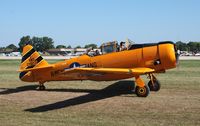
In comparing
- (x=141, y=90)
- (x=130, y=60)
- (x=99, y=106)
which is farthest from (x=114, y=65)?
(x=99, y=106)

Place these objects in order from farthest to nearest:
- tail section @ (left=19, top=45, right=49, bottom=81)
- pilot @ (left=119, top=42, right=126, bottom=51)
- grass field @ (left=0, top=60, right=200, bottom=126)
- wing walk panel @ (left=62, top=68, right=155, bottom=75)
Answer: tail section @ (left=19, top=45, right=49, bottom=81), pilot @ (left=119, top=42, right=126, bottom=51), wing walk panel @ (left=62, top=68, right=155, bottom=75), grass field @ (left=0, top=60, right=200, bottom=126)

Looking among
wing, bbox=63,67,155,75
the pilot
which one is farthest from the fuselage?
wing, bbox=63,67,155,75

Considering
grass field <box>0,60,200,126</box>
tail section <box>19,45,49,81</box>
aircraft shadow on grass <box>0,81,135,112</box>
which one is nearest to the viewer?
grass field <box>0,60,200,126</box>

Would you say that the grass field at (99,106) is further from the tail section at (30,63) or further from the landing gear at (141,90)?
the tail section at (30,63)

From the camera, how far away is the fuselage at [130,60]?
11.1 m

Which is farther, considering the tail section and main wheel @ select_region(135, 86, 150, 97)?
the tail section

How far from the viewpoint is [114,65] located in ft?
38.6

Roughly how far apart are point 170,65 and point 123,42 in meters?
2.13

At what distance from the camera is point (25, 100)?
1067cm

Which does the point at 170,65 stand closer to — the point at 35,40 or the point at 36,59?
the point at 36,59

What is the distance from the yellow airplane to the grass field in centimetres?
63

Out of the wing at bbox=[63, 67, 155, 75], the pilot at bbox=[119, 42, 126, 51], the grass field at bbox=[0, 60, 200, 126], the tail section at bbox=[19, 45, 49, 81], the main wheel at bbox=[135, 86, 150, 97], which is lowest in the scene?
the grass field at bbox=[0, 60, 200, 126]

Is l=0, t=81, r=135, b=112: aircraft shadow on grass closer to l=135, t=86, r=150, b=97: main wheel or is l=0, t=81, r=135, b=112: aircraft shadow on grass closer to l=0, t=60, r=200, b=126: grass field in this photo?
l=0, t=60, r=200, b=126: grass field

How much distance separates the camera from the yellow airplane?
35.4 feet
